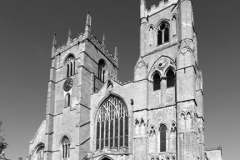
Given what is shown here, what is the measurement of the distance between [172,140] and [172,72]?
19.4 feet

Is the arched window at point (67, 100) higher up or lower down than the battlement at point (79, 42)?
lower down

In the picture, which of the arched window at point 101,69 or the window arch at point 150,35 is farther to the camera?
the arched window at point 101,69

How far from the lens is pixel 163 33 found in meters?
27.5

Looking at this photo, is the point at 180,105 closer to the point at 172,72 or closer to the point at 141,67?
the point at 172,72

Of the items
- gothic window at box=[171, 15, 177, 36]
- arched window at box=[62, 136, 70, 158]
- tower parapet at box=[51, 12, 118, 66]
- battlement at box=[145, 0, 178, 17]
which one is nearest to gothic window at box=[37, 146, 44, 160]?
arched window at box=[62, 136, 70, 158]

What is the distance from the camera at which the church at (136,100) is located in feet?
74.0

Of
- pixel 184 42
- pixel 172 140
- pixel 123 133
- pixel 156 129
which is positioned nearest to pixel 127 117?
pixel 123 133

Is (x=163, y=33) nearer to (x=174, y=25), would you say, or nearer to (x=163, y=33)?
(x=163, y=33)

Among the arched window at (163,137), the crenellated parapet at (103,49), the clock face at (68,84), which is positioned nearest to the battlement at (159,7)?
the crenellated parapet at (103,49)

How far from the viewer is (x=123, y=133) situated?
25844mm

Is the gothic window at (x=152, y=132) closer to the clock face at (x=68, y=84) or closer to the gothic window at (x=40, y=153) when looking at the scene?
the clock face at (x=68, y=84)

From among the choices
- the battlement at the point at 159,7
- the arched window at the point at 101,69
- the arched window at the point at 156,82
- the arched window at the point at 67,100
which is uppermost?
the battlement at the point at 159,7

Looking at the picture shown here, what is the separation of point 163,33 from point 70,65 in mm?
11573

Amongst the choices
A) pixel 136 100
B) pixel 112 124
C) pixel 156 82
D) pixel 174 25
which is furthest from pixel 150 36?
pixel 112 124
